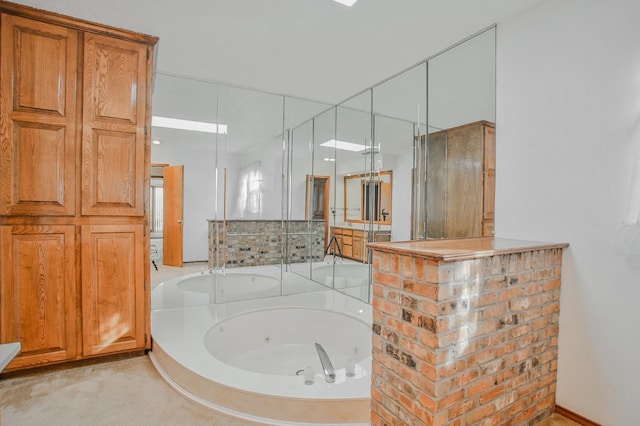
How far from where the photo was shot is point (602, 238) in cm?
169

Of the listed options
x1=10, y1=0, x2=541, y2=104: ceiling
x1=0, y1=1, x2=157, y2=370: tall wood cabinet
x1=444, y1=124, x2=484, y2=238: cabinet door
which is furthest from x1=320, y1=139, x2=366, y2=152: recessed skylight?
x1=0, y1=1, x2=157, y2=370: tall wood cabinet

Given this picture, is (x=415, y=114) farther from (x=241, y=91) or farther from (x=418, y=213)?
(x=241, y=91)

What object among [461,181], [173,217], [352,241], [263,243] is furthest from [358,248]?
[173,217]

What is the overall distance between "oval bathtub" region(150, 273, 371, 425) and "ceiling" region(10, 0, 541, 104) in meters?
2.21

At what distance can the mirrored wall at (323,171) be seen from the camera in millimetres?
2520

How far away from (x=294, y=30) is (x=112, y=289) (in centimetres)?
236

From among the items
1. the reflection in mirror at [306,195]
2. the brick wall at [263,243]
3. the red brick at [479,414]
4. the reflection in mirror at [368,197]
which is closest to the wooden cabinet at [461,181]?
the reflection in mirror at [368,197]

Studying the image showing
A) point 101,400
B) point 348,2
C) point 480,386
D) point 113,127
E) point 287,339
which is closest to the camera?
point 480,386

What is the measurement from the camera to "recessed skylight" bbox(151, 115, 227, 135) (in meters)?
3.19

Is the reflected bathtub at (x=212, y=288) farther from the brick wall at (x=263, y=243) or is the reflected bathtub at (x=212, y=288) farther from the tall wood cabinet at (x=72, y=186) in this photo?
the tall wood cabinet at (x=72, y=186)

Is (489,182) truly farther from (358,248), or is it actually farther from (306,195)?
(306,195)

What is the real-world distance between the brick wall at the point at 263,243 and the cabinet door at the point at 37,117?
1.43 m

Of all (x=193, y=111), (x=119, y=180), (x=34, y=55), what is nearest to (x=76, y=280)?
(x=119, y=180)

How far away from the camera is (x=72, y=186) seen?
7.46ft
